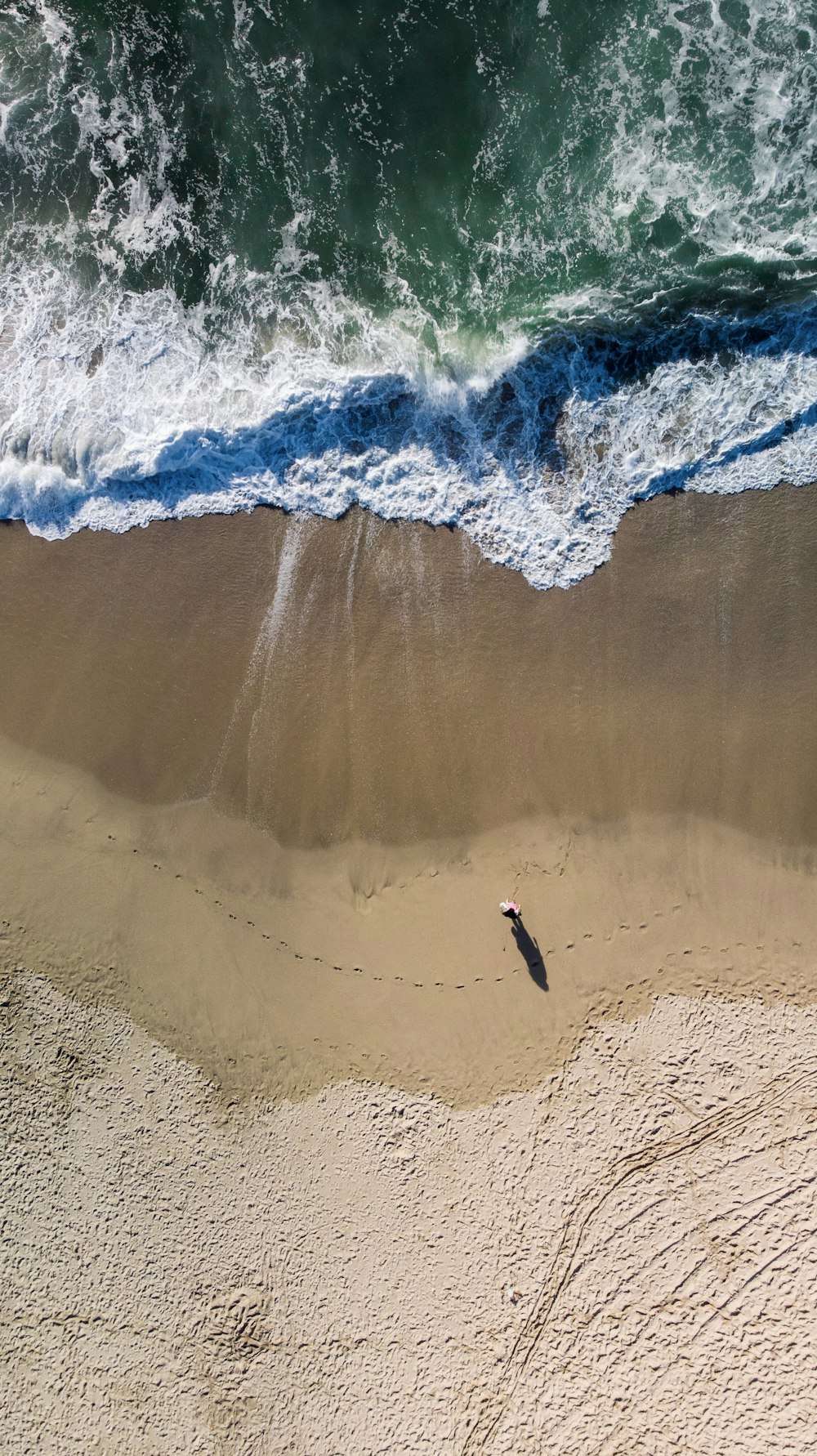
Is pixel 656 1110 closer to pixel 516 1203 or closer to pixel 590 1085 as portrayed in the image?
pixel 590 1085

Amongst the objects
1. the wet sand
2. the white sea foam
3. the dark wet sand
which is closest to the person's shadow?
the wet sand

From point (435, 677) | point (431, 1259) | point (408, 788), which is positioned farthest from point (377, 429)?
point (431, 1259)

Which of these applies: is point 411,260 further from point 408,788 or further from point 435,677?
point 408,788

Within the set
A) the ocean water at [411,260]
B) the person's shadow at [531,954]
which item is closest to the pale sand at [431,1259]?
the person's shadow at [531,954]

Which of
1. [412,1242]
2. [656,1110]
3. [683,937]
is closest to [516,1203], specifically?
[412,1242]

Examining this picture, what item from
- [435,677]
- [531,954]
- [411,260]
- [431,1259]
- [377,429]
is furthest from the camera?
[411,260]
